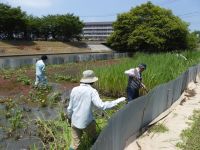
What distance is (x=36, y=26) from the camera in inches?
2285

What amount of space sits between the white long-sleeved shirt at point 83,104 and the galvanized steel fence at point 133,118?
36 cm

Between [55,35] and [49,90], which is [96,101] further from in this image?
[55,35]

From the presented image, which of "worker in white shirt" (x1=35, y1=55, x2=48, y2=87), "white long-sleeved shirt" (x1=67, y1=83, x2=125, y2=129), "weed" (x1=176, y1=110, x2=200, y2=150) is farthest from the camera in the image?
"worker in white shirt" (x1=35, y1=55, x2=48, y2=87)

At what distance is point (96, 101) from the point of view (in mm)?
5672

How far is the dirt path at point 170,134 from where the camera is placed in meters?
7.85

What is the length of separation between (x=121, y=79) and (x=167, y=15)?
3575 cm

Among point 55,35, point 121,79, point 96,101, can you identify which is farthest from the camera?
point 55,35

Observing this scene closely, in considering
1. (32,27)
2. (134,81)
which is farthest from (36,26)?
(134,81)

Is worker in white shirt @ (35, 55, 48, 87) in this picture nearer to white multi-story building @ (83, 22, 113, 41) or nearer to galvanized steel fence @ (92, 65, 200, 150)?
galvanized steel fence @ (92, 65, 200, 150)

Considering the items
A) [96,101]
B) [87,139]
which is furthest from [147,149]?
[96,101]

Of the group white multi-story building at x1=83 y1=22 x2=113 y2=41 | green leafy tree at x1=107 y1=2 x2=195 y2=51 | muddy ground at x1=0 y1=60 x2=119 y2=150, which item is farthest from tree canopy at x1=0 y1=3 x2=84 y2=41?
white multi-story building at x1=83 y1=22 x2=113 y2=41

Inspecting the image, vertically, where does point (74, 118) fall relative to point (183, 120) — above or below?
above

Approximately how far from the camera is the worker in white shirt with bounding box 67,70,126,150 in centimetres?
573

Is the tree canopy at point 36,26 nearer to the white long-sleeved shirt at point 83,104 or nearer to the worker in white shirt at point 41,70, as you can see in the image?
the worker in white shirt at point 41,70
